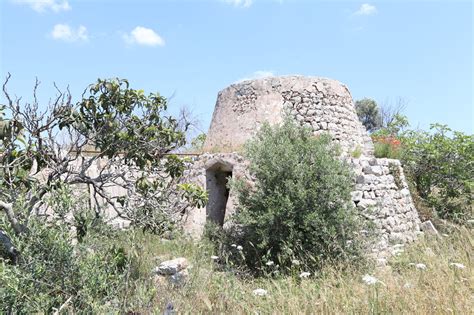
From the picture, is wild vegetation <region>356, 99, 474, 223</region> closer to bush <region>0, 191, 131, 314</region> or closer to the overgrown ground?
the overgrown ground

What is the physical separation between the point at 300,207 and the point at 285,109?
358cm

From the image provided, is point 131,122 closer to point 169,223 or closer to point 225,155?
point 169,223

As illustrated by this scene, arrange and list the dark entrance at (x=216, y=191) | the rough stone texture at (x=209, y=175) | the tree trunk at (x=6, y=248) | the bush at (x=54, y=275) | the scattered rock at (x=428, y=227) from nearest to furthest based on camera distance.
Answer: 1. the bush at (x=54, y=275)
2. the tree trunk at (x=6, y=248)
3. the rough stone texture at (x=209, y=175)
4. the scattered rock at (x=428, y=227)
5. the dark entrance at (x=216, y=191)

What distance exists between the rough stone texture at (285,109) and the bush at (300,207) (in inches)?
92.4

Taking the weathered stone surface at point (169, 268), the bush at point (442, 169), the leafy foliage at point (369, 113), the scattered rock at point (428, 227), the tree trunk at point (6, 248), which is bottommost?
the weathered stone surface at point (169, 268)

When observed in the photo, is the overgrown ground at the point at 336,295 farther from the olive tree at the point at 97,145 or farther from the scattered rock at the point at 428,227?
the scattered rock at the point at 428,227

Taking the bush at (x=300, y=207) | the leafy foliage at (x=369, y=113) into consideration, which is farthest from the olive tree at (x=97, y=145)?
the leafy foliage at (x=369, y=113)

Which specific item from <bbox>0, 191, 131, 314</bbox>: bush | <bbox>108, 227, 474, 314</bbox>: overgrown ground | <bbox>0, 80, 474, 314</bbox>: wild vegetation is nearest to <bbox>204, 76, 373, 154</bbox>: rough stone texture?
<bbox>0, 80, 474, 314</bbox>: wild vegetation

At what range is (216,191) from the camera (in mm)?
9703

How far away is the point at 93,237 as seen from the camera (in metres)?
4.11

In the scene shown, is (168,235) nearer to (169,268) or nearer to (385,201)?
(169,268)

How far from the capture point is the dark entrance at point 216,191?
9.45 metres

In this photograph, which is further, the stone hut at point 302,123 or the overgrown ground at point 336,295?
the stone hut at point 302,123

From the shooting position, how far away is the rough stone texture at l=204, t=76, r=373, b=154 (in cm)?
973
